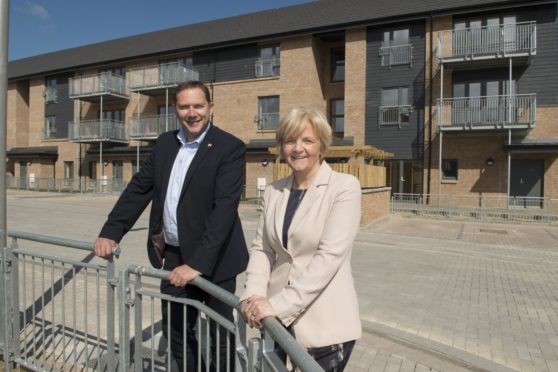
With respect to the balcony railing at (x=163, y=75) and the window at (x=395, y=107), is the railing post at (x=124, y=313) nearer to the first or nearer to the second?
the window at (x=395, y=107)

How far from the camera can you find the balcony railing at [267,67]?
83.1 feet

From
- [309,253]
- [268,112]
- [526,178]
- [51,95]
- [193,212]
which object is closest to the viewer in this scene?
[309,253]

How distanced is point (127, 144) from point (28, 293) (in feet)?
87.7

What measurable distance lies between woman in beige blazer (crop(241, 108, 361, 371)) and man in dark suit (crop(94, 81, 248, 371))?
414 mm

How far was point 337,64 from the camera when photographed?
84.2ft

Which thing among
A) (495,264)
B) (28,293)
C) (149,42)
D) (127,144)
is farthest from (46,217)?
(149,42)

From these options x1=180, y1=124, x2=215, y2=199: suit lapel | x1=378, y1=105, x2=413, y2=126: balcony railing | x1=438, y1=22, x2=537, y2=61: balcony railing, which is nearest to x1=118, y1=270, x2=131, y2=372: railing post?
x1=180, y1=124, x2=215, y2=199: suit lapel

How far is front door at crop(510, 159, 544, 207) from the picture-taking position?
1967 cm

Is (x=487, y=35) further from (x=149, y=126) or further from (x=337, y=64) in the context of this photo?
(x=149, y=126)

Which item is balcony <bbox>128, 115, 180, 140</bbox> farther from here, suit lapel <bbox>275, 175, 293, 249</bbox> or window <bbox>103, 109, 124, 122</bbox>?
suit lapel <bbox>275, 175, 293, 249</bbox>

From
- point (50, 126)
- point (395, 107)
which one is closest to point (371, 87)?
point (395, 107)

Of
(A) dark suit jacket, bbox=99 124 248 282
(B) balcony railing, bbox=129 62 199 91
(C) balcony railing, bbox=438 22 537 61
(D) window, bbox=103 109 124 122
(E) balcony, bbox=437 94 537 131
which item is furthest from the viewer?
(D) window, bbox=103 109 124 122

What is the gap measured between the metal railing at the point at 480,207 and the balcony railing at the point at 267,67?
10.2m

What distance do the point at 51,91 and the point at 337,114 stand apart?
77.4ft
